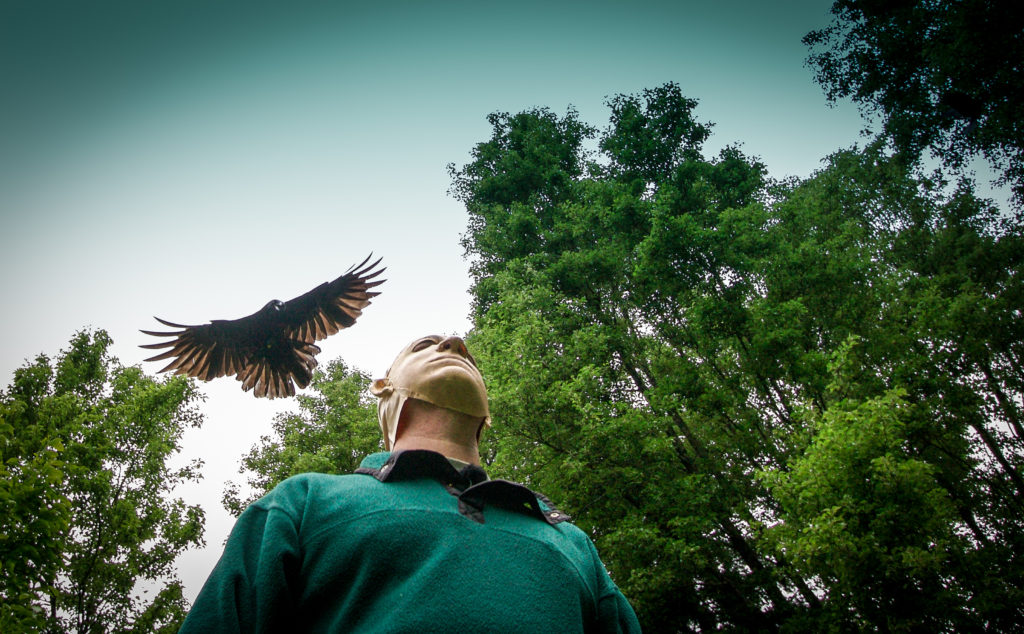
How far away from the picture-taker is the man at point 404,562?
131 cm

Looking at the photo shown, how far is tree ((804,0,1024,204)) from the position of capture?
9.42 meters

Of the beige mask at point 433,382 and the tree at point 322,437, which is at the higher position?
the tree at point 322,437

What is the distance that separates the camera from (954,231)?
44.4 ft

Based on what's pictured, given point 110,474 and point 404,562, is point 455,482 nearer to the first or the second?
point 404,562

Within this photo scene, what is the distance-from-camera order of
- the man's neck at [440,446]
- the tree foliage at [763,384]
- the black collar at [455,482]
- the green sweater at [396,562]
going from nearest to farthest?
the green sweater at [396,562] → the black collar at [455,482] → the man's neck at [440,446] → the tree foliage at [763,384]

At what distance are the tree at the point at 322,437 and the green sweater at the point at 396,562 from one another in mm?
9937

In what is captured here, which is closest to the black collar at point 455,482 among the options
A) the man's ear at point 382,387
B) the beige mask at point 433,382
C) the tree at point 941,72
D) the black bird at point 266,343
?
the beige mask at point 433,382

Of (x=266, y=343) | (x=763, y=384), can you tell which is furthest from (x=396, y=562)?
(x=763, y=384)

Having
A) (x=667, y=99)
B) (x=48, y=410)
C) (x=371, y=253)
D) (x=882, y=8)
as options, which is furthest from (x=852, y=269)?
(x=48, y=410)

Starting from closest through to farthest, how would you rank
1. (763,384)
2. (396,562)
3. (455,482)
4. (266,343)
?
(396,562), (455,482), (266,343), (763,384)

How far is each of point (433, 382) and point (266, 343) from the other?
16.6 feet

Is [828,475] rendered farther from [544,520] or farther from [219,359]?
[219,359]

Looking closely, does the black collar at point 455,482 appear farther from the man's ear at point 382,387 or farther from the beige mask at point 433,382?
the man's ear at point 382,387

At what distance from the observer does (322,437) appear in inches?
508
